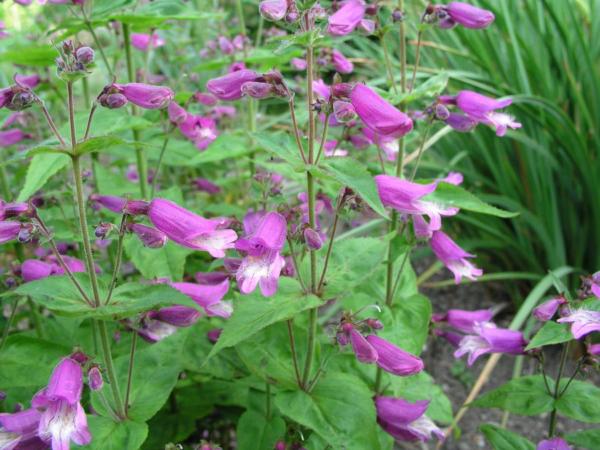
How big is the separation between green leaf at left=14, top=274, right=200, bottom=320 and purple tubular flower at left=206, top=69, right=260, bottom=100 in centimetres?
56

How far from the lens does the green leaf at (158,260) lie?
2.21m

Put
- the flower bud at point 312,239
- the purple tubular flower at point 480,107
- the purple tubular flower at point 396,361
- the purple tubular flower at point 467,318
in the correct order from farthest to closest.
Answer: the purple tubular flower at point 467,318
the purple tubular flower at point 480,107
the purple tubular flower at point 396,361
the flower bud at point 312,239

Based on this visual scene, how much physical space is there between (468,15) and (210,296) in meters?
1.31

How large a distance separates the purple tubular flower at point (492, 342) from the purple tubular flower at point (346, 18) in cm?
107

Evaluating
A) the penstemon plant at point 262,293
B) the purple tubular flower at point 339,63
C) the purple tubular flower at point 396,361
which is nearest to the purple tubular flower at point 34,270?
the penstemon plant at point 262,293

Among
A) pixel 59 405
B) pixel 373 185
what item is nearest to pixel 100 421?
pixel 59 405

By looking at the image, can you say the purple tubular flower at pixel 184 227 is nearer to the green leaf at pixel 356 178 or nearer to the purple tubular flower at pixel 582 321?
the green leaf at pixel 356 178

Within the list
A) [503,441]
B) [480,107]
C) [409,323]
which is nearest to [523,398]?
[503,441]

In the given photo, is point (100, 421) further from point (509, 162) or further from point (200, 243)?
point (509, 162)

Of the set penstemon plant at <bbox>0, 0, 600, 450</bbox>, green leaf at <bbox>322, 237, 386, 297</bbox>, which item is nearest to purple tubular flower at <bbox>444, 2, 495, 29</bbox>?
penstemon plant at <bbox>0, 0, 600, 450</bbox>

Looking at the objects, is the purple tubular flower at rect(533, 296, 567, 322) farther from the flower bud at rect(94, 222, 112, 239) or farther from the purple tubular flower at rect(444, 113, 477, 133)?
the flower bud at rect(94, 222, 112, 239)

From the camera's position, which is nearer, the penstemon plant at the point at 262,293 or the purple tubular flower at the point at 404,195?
the penstemon plant at the point at 262,293

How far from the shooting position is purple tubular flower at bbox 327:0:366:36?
189 cm

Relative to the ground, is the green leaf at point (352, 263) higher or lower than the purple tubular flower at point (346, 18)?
lower
